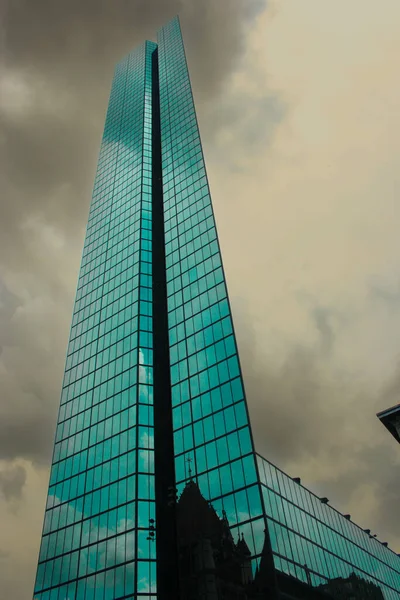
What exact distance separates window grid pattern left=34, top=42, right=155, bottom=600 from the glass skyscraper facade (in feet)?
0.70

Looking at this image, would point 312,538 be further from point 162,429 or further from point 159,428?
point 159,428

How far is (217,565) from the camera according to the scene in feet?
173

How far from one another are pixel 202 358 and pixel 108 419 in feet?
58.0

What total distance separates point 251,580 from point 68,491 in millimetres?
32918

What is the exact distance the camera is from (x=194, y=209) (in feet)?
302

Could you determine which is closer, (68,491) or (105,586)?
(105,586)

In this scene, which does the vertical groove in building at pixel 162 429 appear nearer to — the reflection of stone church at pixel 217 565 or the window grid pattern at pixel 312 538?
the reflection of stone church at pixel 217 565

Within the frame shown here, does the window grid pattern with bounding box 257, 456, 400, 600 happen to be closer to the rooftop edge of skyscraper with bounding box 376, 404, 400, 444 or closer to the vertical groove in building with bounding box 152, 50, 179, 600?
the vertical groove in building with bounding box 152, 50, 179, 600

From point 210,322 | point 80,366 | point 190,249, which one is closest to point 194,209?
point 190,249

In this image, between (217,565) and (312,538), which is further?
(312,538)

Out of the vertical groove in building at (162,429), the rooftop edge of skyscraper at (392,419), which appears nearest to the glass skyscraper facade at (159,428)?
the vertical groove in building at (162,429)

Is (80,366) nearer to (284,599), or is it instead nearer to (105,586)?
(105,586)

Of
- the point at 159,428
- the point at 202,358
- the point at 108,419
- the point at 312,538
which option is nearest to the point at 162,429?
the point at 159,428

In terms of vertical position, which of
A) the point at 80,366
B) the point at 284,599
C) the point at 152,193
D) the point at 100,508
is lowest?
the point at 284,599
